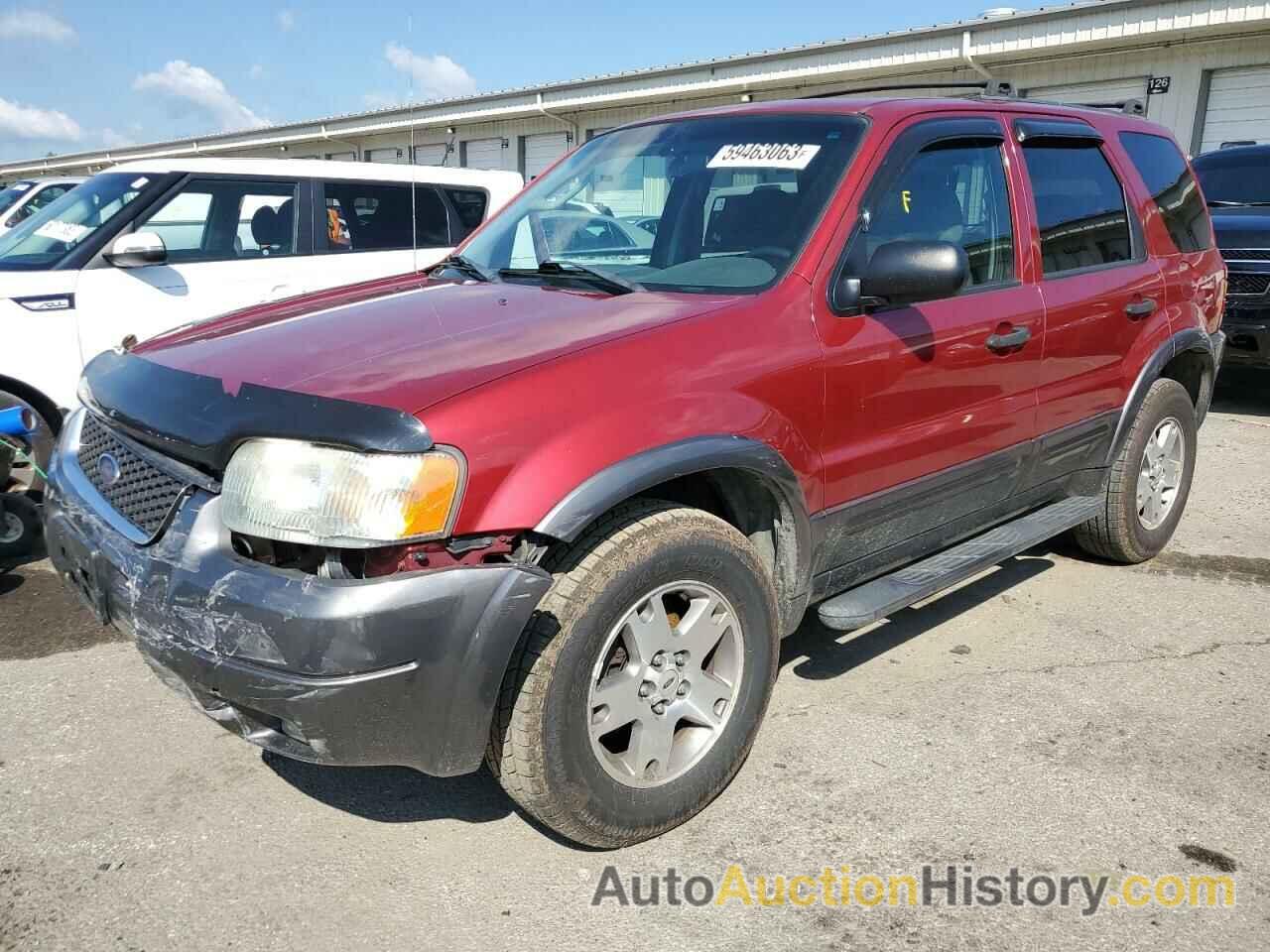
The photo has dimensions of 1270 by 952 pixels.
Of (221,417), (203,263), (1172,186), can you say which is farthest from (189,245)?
(1172,186)

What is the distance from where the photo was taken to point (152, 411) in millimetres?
2480

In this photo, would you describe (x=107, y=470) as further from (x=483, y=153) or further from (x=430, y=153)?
(x=430, y=153)

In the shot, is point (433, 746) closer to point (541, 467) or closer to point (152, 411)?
point (541, 467)

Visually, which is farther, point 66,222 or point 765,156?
point 66,222

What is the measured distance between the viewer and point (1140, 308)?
4152 millimetres

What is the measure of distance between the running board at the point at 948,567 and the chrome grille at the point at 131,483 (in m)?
1.80

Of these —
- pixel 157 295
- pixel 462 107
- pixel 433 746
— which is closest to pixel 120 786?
pixel 433 746

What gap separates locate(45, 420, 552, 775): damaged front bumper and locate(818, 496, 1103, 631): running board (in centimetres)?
119

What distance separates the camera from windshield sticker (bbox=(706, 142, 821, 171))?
10.4 ft

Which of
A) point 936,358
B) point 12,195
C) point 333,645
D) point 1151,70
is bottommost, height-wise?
point 333,645

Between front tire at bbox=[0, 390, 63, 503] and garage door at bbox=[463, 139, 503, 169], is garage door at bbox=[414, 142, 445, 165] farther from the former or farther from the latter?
front tire at bbox=[0, 390, 63, 503]

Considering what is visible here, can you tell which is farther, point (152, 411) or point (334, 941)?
point (152, 411)

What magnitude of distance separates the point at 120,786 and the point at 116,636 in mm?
1251

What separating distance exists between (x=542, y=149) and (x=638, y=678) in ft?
71.2
